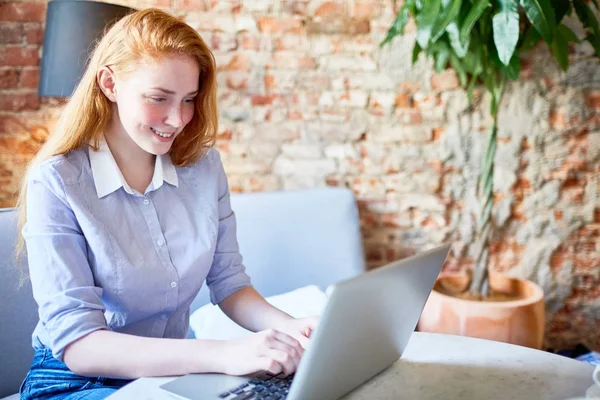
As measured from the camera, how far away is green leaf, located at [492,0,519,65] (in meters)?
1.86

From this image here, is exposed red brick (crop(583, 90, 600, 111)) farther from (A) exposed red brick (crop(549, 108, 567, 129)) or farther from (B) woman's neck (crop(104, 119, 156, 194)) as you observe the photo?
(B) woman's neck (crop(104, 119, 156, 194))

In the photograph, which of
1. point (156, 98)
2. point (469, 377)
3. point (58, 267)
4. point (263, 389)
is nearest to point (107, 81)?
point (156, 98)

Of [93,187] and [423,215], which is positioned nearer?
[93,187]

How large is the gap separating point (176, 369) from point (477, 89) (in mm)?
1904

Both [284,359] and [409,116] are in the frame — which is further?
[409,116]

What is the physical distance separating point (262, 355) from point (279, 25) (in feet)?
5.73

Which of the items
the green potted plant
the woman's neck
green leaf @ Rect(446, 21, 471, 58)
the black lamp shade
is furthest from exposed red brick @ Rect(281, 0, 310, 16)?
the woman's neck

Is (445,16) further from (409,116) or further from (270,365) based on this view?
(270,365)

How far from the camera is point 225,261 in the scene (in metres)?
1.54

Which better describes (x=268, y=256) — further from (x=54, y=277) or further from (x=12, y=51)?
(x=12, y=51)

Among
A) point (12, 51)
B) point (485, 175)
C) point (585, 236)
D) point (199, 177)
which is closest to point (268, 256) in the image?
point (199, 177)

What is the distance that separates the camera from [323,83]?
2.51 metres

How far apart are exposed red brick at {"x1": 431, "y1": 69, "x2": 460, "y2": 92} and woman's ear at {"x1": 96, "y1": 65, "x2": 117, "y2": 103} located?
154cm

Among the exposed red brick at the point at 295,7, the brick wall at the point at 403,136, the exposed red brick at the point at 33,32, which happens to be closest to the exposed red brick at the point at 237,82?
the brick wall at the point at 403,136
